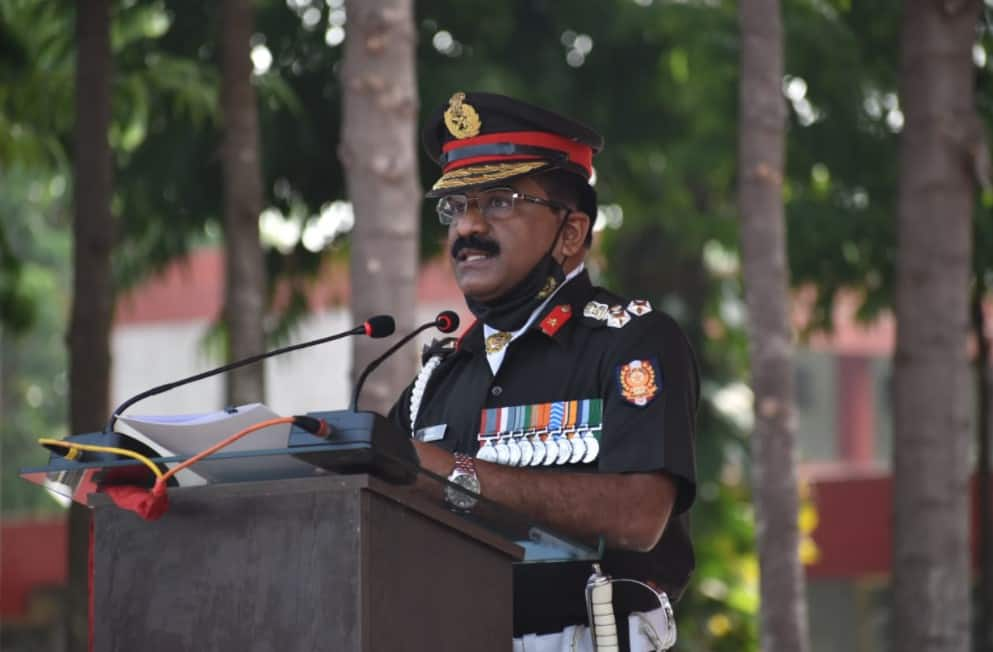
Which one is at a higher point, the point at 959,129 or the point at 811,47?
the point at 811,47

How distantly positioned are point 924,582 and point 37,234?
88.9ft

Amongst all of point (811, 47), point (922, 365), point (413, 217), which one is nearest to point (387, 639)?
point (413, 217)

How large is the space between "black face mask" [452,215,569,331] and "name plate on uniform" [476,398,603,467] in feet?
0.68

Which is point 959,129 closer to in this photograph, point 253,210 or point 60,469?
point 253,210

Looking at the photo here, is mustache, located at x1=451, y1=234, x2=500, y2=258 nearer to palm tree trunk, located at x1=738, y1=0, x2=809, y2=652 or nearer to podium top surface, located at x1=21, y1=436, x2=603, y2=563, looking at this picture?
podium top surface, located at x1=21, y1=436, x2=603, y2=563

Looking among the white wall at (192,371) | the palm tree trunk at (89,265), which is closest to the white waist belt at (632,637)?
the palm tree trunk at (89,265)

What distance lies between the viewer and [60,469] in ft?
9.59

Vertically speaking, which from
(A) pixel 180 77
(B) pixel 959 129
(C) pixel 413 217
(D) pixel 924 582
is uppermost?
(A) pixel 180 77

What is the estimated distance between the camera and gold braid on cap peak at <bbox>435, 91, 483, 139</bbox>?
149 inches

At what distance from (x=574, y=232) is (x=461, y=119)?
350 mm

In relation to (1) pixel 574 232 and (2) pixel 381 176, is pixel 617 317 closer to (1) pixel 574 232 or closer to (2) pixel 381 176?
(1) pixel 574 232

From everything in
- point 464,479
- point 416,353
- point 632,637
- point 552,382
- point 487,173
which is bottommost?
point 632,637

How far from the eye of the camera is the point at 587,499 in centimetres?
317

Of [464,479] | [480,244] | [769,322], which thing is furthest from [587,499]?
[769,322]
